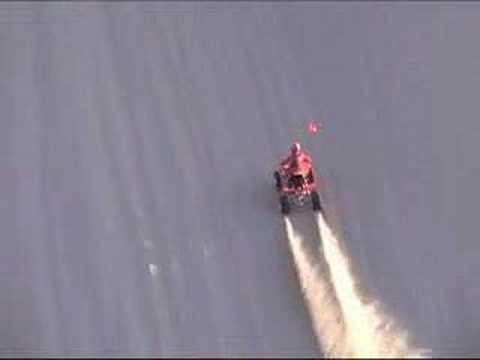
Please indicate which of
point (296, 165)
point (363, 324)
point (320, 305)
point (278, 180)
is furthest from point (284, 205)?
point (363, 324)

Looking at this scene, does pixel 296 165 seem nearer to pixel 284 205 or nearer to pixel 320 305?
pixel 284 205

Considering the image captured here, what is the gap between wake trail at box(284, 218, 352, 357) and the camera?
14242 mm

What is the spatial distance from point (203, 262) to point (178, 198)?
149cm

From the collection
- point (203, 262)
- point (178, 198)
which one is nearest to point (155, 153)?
point (178, 198)

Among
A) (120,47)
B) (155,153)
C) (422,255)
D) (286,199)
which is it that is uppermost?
(120,47)

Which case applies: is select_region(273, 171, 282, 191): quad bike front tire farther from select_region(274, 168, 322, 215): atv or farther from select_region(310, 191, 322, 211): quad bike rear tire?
select_region(310, 191, 322, 211): quad bike rear tire

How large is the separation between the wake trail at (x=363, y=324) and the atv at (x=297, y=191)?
3.82 ft

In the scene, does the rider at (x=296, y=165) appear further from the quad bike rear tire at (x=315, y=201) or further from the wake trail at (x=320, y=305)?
the wake trail at (x=320, y=305)

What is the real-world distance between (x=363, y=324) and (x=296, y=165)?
3149 millimetres

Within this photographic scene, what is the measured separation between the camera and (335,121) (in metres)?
17.8

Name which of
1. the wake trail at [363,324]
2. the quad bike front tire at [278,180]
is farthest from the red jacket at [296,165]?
the wake trail at [363,324]

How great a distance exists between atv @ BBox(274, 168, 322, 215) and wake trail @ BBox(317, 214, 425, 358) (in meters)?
1.17

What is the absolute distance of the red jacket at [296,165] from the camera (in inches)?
639

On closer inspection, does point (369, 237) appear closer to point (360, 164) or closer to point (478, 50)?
point (360, 164)
